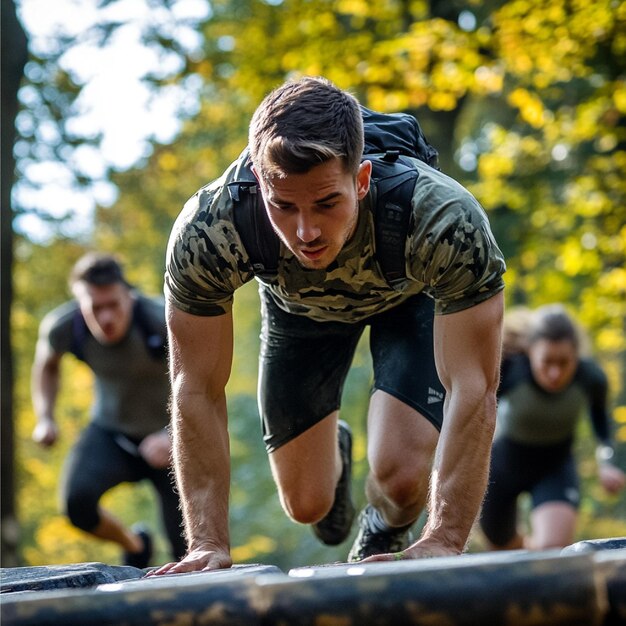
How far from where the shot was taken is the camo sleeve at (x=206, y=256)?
3.46 metres

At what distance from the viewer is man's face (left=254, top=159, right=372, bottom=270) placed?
325 cm

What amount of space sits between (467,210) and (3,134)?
26.8ft

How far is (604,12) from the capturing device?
9070mm

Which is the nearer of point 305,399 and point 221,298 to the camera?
point 221,298

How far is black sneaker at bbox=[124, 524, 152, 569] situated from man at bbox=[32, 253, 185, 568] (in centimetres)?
38

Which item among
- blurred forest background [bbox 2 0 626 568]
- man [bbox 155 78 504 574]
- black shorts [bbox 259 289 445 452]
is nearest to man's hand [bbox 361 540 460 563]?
man [bbox 155 78 504 574]

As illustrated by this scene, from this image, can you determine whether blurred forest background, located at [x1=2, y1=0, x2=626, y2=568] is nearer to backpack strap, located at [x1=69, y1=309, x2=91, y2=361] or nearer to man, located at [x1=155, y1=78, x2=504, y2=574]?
backpack strap, located at [x1=69, y1=309, x2=91, y2=361]

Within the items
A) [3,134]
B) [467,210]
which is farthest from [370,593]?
[3,134]

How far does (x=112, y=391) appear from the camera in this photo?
7.61m

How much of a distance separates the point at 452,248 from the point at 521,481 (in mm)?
5037

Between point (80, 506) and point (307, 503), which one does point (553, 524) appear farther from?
point (307, 503)

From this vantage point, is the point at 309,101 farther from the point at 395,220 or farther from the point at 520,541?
the point at 520,541

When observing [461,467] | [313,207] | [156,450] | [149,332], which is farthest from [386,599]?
[149,332]

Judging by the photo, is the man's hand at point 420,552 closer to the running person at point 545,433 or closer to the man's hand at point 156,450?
the man's hand at point 156,450
